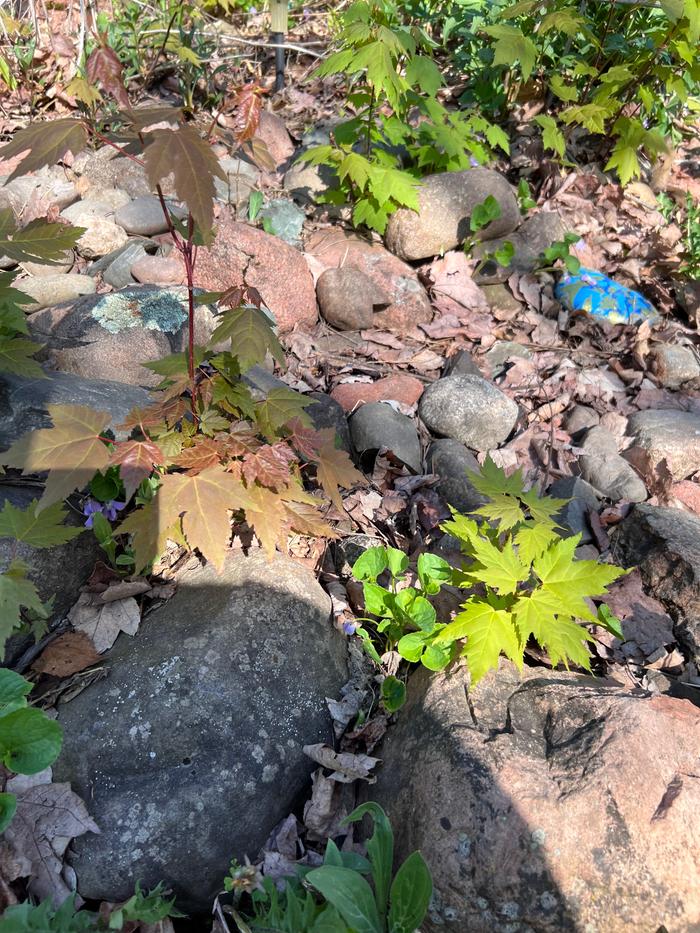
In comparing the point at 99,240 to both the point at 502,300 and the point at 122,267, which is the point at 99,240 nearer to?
the point at 122,267

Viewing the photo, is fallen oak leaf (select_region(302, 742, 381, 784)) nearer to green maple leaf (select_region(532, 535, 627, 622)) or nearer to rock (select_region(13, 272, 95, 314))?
green maple leaf (select_region(532, 535, 627, 622))

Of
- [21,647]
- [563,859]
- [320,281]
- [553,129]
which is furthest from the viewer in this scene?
[553,129]

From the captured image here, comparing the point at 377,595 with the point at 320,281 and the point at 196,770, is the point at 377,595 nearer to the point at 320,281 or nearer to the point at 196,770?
the point at 196,770

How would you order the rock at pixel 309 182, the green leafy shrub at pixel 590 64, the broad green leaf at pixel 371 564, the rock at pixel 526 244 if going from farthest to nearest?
the rock at pixel 309 182 < the rock at pixel 526 244 < the green leafy shrub at pixel 590 64 < the broad green leaf at pixel 371 564

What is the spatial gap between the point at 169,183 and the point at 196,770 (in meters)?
4.14

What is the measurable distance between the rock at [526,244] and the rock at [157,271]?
203cm

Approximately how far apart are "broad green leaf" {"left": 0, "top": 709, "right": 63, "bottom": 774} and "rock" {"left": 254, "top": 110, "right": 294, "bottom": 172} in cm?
463

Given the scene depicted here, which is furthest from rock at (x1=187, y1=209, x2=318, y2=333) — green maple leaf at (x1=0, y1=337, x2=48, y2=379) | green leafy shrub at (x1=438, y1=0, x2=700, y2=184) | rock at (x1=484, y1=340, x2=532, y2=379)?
green leafy shrub at (x1=438, y1=0, x2=700, y2=184)

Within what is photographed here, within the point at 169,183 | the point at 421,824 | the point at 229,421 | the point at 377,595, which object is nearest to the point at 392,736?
the point at 421,824

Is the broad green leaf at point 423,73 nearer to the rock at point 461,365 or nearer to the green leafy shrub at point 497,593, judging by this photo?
the rock at point 461,365

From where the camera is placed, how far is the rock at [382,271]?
166 inches

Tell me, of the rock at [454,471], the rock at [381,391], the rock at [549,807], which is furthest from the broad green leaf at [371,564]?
the rock at [381,391]

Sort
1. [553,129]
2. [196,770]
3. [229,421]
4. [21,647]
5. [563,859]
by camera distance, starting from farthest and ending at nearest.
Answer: [553,129] < [229,421] < [21,647] < [196,770] < [563,859]

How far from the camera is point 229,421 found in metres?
2.36
